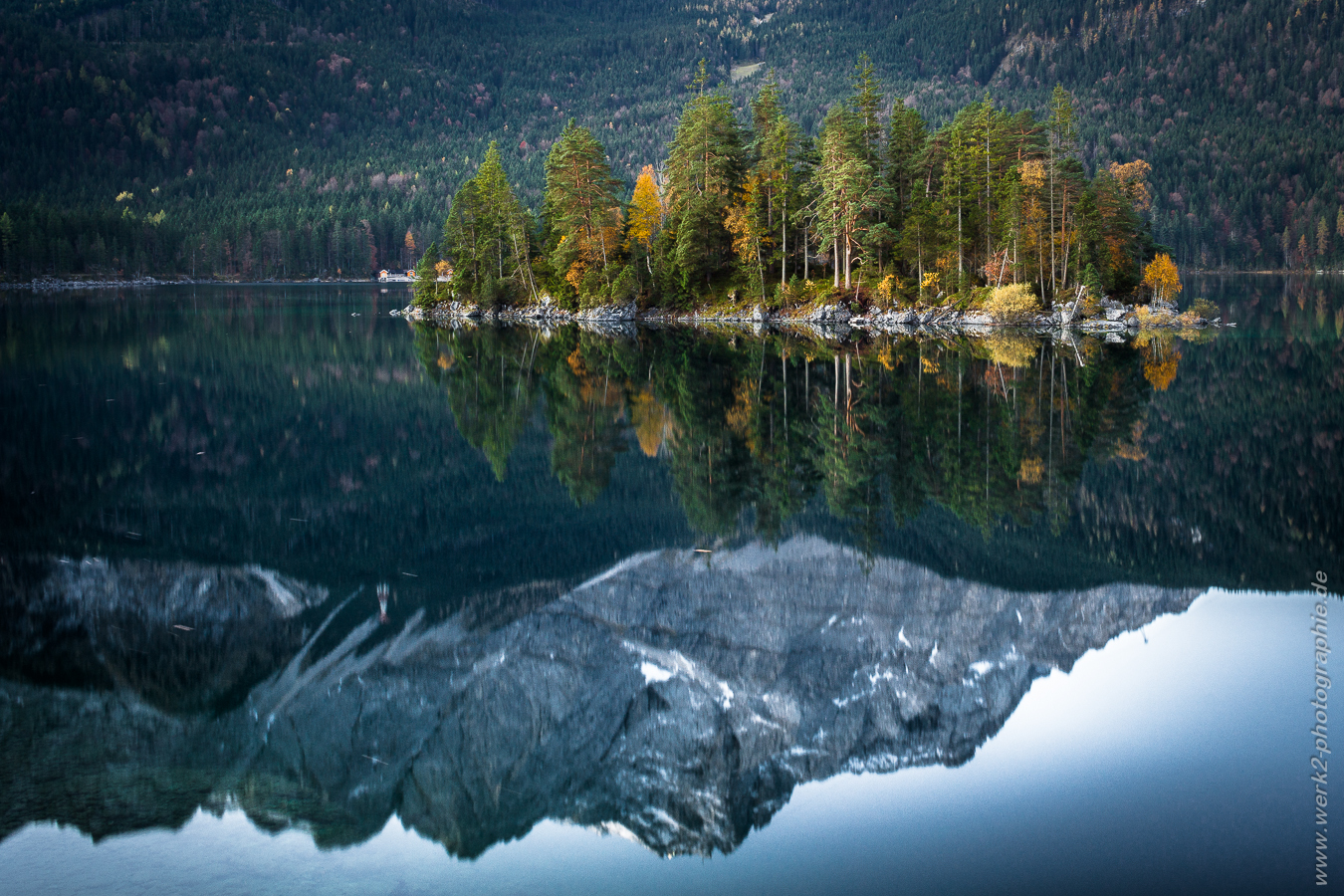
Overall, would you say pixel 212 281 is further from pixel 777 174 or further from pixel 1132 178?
pixel 1132 178

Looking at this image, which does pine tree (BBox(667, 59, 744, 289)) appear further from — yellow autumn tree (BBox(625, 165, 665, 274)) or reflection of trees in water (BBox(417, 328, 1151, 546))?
reflection of trees in water (BBox(417, 328, 1151, 546))

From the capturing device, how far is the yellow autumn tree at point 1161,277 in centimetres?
6491

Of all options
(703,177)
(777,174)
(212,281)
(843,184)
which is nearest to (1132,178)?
(843,184)

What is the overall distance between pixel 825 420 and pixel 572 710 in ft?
51.1

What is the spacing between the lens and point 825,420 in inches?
916

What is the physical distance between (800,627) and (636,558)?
3.26m

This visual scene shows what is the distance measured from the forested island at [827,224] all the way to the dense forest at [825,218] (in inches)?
5.8

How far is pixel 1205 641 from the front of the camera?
1045 centimetres

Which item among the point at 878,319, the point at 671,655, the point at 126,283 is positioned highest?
the point at 126,283

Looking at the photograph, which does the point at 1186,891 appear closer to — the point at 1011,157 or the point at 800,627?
the point at 800,627

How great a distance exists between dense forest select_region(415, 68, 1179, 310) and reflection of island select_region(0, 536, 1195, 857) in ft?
173

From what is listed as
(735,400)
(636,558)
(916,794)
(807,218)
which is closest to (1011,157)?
(807,218)

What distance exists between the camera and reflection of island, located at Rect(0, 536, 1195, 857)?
7.43 meters

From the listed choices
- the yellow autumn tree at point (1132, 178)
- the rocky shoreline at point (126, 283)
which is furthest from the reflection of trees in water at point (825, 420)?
the rocky shoreline at point (126, 283)
